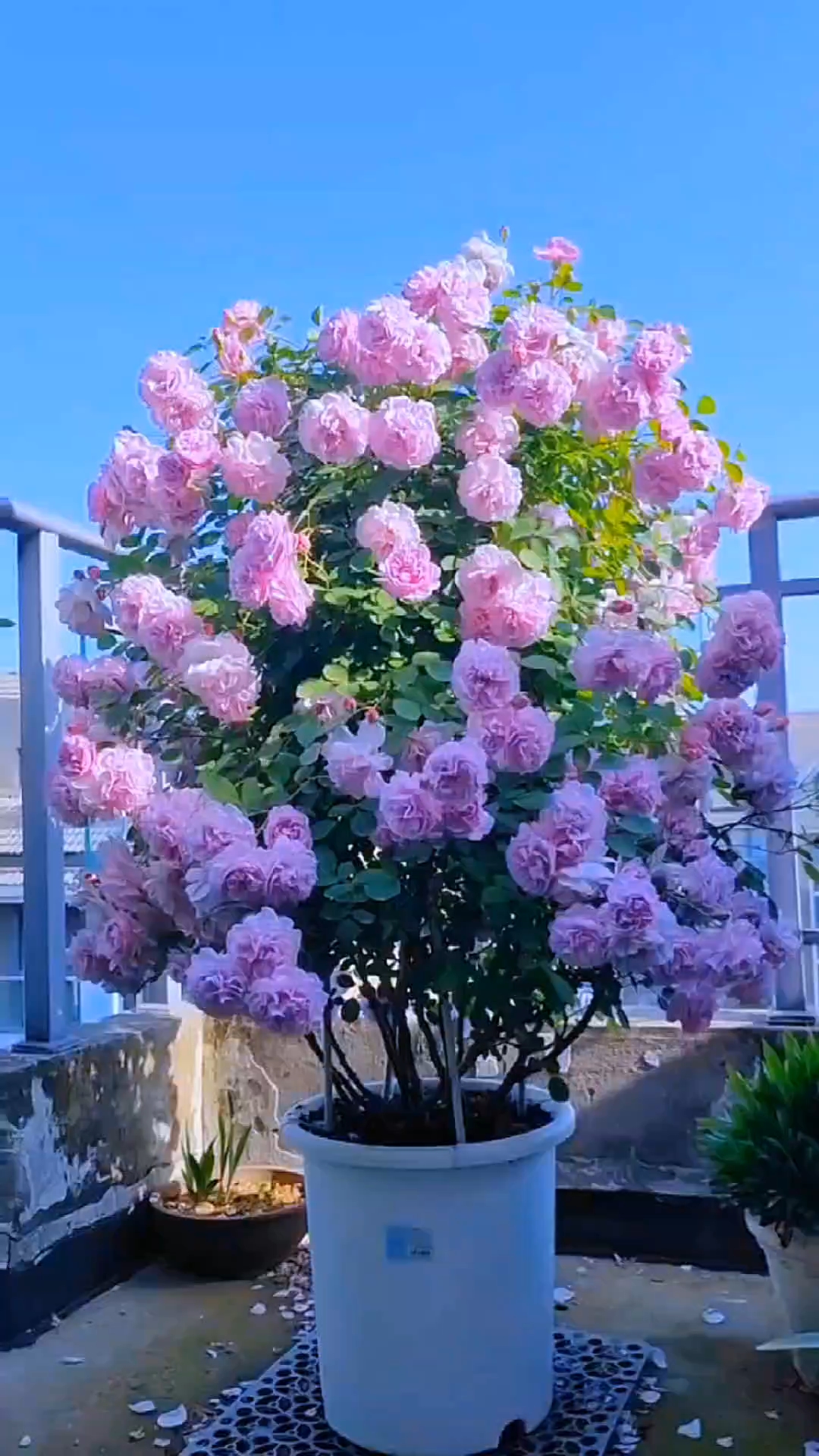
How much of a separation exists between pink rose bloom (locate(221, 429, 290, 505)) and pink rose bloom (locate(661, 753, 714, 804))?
0.66m

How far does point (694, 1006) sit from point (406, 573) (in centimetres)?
67

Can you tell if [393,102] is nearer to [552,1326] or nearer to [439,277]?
[439,277]

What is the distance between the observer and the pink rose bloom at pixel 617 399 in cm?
182

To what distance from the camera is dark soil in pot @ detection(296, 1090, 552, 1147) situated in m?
1.93

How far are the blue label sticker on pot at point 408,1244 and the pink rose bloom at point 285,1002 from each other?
0.45 meters

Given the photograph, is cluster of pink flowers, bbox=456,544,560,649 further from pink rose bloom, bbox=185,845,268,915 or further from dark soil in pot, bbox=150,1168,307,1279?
dark soil in pot, bbox=150,1168,307,1279

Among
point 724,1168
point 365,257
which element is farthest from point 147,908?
point 365,257

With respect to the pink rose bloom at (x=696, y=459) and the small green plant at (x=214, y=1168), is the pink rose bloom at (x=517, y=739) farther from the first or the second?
the small green plant at (x=214, y=1168)

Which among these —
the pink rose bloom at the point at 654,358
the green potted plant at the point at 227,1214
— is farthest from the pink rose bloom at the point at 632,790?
the green potted plant at the point at 227,1214

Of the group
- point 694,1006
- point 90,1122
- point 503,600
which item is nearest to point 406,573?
point 503,600

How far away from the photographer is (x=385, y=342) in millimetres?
1757

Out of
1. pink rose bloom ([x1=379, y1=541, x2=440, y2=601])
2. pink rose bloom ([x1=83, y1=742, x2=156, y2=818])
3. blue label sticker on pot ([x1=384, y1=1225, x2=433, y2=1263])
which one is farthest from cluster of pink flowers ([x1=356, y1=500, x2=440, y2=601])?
blue label sticker on pot ([x1=384, y1=1225, x2=433, y2=1263])

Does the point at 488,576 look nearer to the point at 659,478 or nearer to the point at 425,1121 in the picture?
the point at 659,478

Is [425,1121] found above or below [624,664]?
below
